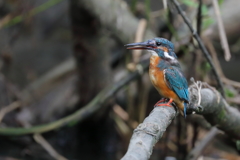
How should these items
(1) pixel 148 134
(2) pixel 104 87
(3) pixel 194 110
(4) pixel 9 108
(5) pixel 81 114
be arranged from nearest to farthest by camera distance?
(1) pixel 148 134 → (3) pixel 194 110 → (5) pixel 81 114 → (4) pixel 9 108 → (2) pixel 104 87

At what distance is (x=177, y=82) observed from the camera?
2189mm

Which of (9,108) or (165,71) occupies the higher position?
(9,108)

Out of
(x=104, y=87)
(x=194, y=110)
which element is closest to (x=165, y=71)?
(x=194, y=110)

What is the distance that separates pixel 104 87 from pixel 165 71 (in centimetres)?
231

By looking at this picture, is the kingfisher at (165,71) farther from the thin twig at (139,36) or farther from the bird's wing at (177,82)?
the thin twig at (139,36)

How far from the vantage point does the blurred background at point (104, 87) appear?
12.5ft

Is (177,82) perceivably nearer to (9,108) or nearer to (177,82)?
(177,82)

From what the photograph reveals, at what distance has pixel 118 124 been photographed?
4504mm

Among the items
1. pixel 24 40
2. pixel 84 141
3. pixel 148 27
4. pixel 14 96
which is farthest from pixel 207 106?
pixel 24 40

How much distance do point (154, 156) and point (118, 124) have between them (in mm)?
562

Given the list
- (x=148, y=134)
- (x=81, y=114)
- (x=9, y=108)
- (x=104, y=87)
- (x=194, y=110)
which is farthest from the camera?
(x=104, y=87)

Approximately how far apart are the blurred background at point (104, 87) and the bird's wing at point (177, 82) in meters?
1.20

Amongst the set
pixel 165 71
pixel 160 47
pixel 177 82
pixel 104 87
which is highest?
pixel 104 87

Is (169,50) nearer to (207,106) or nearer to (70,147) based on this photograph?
(207,106)
